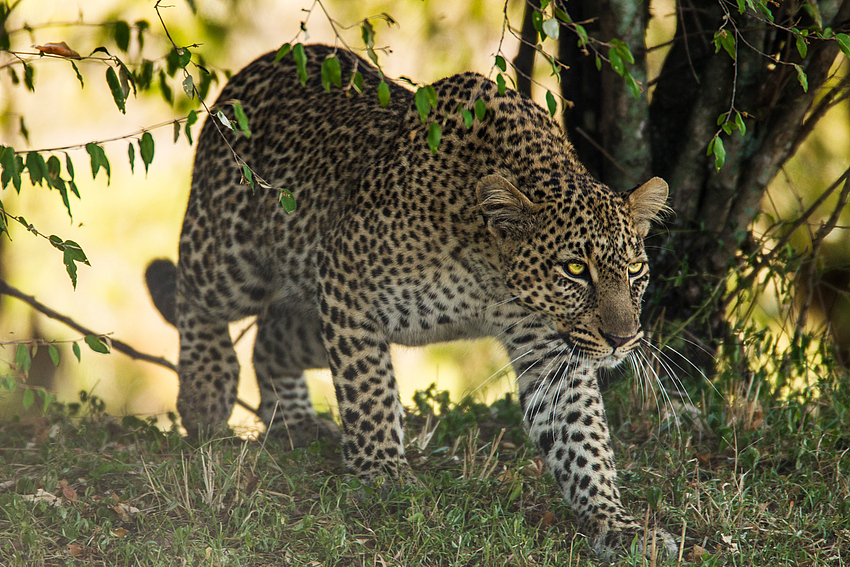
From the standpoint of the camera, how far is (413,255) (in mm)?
4594

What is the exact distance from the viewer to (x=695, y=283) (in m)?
5.89

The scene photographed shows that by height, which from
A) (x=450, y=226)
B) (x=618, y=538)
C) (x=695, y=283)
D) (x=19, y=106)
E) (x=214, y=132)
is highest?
(x=19, y=106)

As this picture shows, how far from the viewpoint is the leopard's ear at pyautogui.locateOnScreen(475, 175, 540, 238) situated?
13.9 feet

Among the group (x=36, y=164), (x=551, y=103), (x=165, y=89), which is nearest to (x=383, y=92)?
(x=551, y=103)

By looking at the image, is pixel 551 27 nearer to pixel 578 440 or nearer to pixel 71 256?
pixel 71 256

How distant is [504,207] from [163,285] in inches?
123

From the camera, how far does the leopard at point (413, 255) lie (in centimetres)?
425

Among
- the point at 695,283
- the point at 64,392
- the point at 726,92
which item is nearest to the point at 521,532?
the point at 695,283

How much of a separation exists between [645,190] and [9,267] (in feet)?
26.2

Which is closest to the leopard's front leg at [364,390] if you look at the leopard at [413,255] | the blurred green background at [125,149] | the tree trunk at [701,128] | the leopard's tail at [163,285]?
the leopard at [413,255]

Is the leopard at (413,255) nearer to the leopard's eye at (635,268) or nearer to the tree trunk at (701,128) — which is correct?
the leopard's eye at (635,268)

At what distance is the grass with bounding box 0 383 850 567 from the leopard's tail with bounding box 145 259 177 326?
3.76 feet

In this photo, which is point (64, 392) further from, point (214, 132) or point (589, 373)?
point (589, 373)

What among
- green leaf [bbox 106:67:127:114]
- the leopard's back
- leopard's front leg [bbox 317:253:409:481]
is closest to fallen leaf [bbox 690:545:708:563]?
leopard's front leg [bbox 317:253:409:481]
